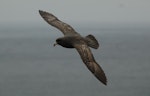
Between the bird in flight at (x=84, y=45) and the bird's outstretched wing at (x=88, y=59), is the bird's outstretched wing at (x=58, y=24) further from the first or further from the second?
the bird's outstretched wing at (x=88, y=59)

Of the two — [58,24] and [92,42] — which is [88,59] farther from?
[58,24]

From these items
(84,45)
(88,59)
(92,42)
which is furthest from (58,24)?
(88,59)

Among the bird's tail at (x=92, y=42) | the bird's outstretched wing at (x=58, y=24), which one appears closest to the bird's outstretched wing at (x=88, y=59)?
the bird's tail at (x=92, y=42)

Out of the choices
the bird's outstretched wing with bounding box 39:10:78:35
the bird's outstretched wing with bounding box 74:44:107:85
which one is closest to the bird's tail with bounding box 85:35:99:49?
the bird's outstretched wing with bounding box 74:44:107:85

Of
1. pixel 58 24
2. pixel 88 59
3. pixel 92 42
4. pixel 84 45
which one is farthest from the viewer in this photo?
pixel 58 24

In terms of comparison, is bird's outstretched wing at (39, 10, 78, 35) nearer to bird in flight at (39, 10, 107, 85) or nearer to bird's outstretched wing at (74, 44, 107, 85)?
bird in flight at (39, 10, 107, 85)

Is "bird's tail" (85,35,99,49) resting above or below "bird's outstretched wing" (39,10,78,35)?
below

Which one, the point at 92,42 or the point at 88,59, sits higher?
the point at 92,42

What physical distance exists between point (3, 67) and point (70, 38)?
112497 mm

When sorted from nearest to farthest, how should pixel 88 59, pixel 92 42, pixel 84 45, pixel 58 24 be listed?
1. pixel 88 59
2. pixel 84 45
3. pixel 92 42
4. pixel 58 24

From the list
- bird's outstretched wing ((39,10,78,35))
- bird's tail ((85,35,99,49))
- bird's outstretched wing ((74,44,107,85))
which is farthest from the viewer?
bird's outstretched wing ((39,10,78,35))

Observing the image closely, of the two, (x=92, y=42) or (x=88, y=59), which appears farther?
(x=92, y=42)

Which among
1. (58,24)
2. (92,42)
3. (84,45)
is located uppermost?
(58,24)

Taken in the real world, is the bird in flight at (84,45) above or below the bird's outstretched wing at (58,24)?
below
